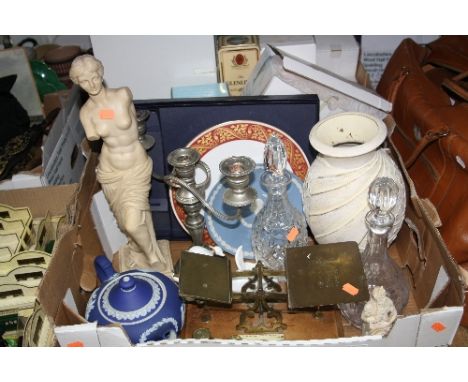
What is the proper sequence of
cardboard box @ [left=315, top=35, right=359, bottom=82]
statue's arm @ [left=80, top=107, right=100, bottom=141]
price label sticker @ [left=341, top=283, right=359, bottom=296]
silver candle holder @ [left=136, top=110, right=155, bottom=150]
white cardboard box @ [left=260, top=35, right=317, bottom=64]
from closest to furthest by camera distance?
price label sticker @ [left=341, top=283, right=359, bottom=296] → statue's arm @ [left=80, top=107, right=100, bottom=141] → silver candle holder @ [left=136, top=110, right=155, bottom=150] → white cardboard box @ [left=260, top=35, right=317, bottom=64] → cardboard box @ [left=315, top=35, right=359, bottom=82]

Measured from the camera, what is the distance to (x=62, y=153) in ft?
5.06

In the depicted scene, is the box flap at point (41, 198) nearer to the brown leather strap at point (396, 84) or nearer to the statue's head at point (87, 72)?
the statue's head at point (87, 72)

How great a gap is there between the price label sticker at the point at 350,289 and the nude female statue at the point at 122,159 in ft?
1.60

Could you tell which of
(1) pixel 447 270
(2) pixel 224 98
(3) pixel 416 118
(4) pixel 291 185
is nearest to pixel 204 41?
(2) pixel 224 98

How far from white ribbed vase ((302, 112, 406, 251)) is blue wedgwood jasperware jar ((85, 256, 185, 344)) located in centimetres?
37

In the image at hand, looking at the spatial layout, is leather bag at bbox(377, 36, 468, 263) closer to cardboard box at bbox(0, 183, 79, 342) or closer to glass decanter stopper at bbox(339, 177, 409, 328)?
glass decanter stopper at bbox(339, 177, 409, 328)

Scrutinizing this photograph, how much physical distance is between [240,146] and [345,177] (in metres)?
0.32

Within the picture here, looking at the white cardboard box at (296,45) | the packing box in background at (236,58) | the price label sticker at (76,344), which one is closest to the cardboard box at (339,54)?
the white cardboard box at (296,45)

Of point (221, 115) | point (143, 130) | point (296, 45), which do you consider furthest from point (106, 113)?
point (296, 45)

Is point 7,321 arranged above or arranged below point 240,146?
below

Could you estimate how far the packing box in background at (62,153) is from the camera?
140cm

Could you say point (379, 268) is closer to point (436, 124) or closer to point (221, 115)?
point (436, 124)

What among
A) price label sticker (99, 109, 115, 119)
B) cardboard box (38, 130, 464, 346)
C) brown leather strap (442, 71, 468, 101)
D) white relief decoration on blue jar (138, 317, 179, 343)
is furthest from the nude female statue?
brown leather strap (442, 71, 468, 101)

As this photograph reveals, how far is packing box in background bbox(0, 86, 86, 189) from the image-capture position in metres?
1.40
